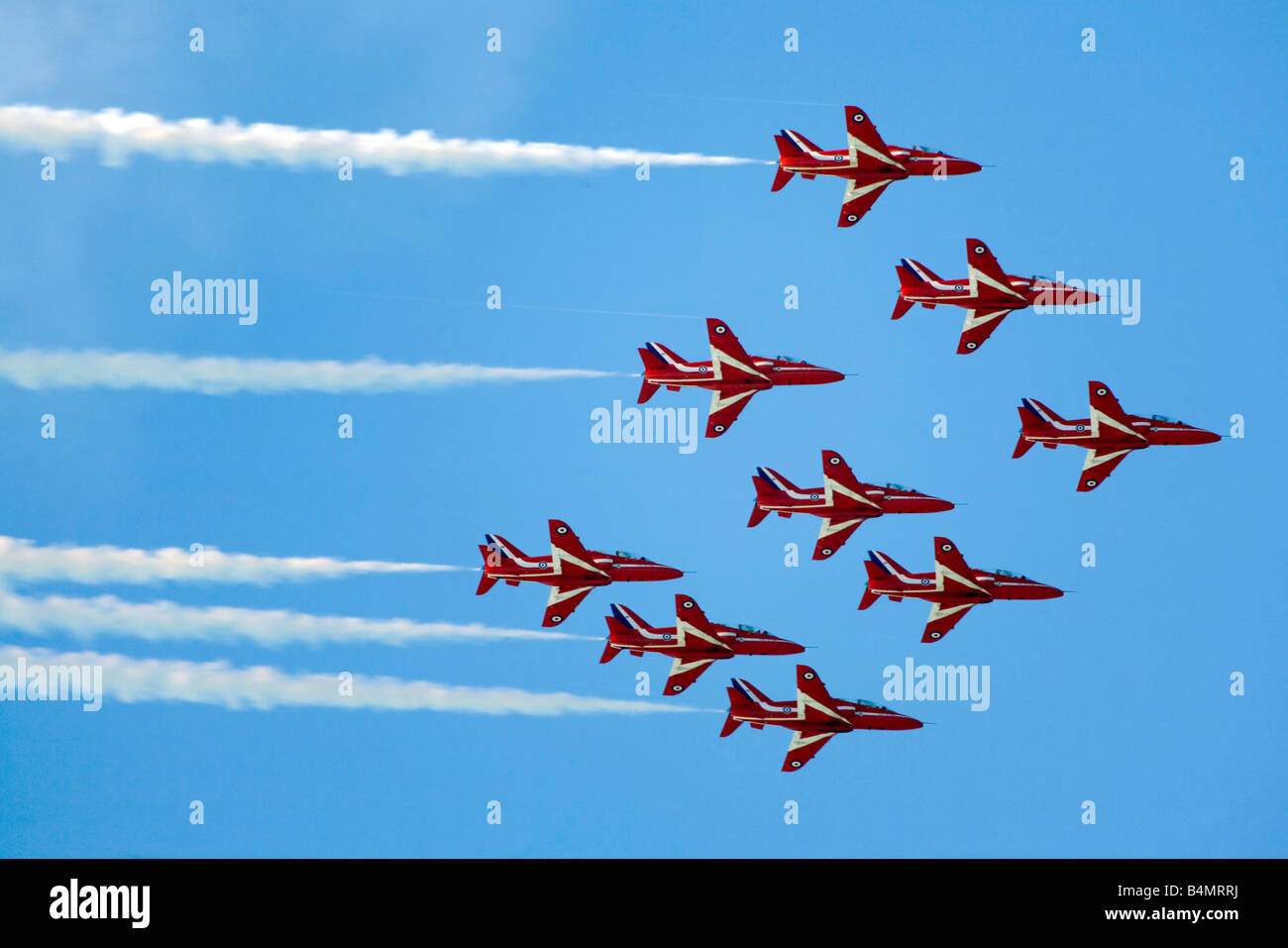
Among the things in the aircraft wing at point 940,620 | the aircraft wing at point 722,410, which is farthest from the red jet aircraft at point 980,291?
the aircraft wing at point 940,620

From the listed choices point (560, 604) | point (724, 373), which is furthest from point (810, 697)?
point (724, 373)

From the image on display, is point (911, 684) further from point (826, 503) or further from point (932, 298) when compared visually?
point (932, 298)

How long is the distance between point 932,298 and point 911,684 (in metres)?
13.6

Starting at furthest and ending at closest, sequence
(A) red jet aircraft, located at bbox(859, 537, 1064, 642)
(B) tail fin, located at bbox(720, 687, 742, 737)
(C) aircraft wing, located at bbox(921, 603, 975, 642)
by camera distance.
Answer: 1. (C) aircraft wing, located at bbox(921, 603, 975, 642)
2. (A) red jet aircraft, located at bbox(859, 537, 1064, 642)
3. (B) tail fin, located at bbox(720, 687, 742, 737)

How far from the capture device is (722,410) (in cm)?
9188

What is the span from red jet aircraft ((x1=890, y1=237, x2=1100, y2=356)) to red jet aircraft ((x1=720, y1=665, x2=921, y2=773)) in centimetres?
1306

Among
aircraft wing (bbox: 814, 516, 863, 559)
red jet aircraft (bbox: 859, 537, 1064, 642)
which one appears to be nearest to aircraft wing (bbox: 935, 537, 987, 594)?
red jet aircraft (bbox: 859, 537, 1064, 642)

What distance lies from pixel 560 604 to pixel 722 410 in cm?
905

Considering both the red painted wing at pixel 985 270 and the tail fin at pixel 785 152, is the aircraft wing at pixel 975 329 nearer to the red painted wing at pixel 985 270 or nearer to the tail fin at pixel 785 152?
the red painted wing at pixel 985 270

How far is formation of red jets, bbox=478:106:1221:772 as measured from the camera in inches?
3583

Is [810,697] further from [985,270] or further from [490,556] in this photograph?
[985,270]

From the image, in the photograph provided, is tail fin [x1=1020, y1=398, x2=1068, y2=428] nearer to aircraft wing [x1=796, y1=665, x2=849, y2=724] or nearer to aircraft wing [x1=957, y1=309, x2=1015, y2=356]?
aircraft wing [x1=957, y1=309, x2=1015, y2=356]

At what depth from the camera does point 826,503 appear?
91.6 meters
